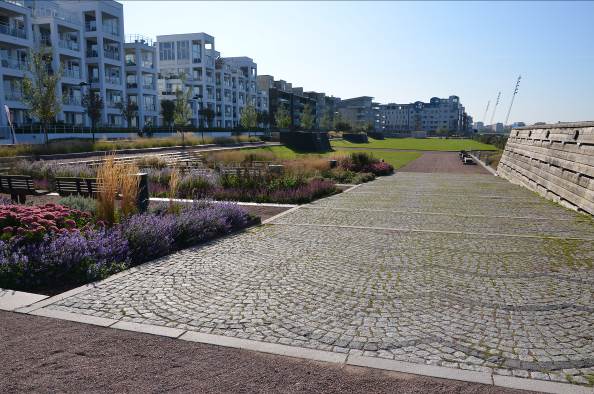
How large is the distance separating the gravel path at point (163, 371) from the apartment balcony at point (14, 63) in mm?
48314

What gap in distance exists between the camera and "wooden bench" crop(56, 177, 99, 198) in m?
13.0

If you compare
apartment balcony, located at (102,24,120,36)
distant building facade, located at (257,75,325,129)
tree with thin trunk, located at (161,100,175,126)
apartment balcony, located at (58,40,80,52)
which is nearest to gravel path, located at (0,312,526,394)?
apartment balcony, located at (58,40,80,52)

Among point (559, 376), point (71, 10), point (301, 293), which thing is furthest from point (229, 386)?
point (71, 10)

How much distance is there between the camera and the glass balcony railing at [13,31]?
44.2 m

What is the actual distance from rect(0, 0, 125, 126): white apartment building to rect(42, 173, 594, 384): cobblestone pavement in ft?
142

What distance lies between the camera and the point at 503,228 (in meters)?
10.6

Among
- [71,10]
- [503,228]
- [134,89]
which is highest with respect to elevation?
[71,10]

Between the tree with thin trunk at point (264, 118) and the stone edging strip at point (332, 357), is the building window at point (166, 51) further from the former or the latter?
the stone edging strip at point (332, 357)

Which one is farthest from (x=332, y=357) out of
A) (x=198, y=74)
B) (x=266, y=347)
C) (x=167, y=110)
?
(x=198, y=74)

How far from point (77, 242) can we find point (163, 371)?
145 inches

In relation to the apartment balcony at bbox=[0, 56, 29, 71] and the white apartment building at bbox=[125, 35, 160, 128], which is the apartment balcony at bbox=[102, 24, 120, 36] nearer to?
the white apartment building at bbox=[125, 35, 160, 128]

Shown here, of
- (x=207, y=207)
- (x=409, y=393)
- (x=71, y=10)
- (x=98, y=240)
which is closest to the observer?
(x=409, y=393)

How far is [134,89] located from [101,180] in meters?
63.2

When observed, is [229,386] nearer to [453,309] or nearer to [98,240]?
[453,309]
